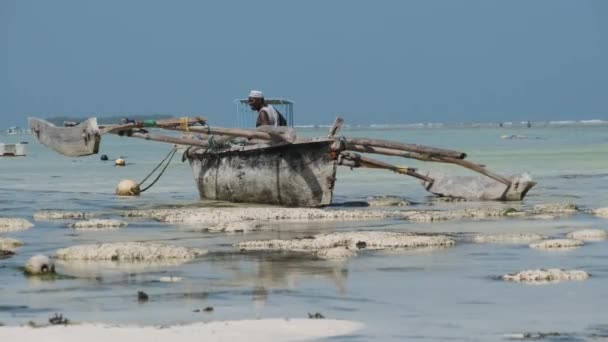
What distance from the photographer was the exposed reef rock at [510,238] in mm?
15000

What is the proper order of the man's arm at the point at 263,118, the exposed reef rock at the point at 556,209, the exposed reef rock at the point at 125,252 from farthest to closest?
the man's arm at the point at 263,118 → the exposed reef rock at the point at 556,209 → the exposed reef rock at the point at 125,252

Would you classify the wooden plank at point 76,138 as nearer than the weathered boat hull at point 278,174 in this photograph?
No

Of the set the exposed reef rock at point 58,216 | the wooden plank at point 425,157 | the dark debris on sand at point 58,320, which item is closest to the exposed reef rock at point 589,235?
the wooden plank at point 425,157

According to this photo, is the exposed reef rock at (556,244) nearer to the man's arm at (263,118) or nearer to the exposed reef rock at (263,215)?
the exposed reef rock at (263,215)

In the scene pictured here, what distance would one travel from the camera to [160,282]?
11.5 m

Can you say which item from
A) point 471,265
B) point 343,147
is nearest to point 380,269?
point 471,265

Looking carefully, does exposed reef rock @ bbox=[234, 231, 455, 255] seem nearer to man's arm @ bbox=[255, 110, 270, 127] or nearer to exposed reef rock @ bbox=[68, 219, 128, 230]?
exposed reef rock @ bbox=[68, 219, 128, 230]

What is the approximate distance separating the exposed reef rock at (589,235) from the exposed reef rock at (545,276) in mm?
3611

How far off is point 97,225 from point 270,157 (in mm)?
4201

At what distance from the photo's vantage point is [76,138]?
2139 centimetres

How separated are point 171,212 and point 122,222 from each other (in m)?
1.85

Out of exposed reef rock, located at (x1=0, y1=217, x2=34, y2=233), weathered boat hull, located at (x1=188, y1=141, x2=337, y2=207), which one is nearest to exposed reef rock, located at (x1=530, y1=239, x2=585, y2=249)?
weathered boat hull, located at (x1=188, y1=141, x2=337, y2=207)

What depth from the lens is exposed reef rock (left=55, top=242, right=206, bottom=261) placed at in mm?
13289

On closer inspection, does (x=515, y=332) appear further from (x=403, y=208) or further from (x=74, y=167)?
(x=74, y=167)
